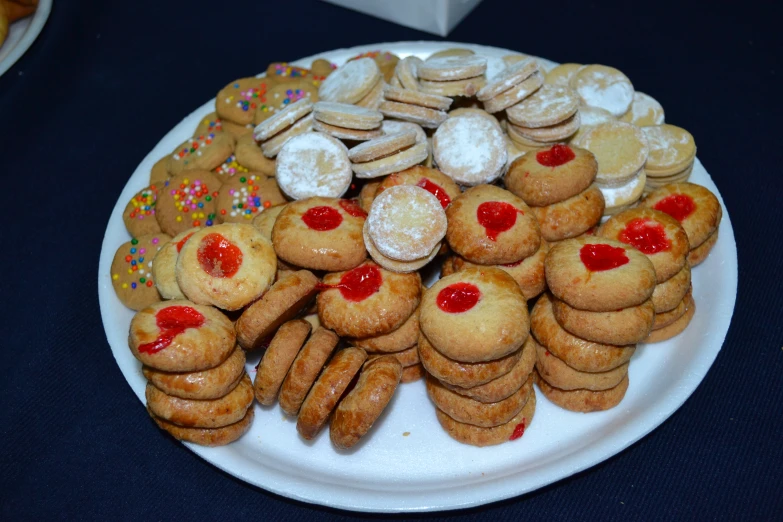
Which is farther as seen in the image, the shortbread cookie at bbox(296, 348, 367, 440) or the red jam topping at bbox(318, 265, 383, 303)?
the red jam topping at bbox(318, 265, 383, 303)

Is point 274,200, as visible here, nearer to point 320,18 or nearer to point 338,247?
point 338,247

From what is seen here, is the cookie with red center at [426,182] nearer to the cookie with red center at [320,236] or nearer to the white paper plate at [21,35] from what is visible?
the cookie with red center at [320,236]

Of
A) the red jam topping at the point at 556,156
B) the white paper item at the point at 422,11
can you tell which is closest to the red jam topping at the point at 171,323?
the red jam topping at the point at 556,156

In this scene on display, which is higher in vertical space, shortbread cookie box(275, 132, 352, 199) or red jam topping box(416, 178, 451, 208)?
shortbread cookie box(275, 132, 352, 199)

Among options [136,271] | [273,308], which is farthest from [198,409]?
[136,271]

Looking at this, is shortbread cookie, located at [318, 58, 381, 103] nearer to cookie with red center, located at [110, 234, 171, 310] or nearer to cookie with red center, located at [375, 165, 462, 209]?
cookie with red center, located at [375, 165, 462, 209]

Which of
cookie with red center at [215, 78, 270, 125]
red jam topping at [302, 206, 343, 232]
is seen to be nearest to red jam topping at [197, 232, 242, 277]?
red jam topping at [302, 206, 343, 232]

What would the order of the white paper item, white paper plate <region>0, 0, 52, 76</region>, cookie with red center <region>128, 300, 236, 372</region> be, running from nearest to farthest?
cookie with red center <region>128, 300, 236, 372</region>, white paper plate <region>0, 0, 52, 76</region>, the white paper item
